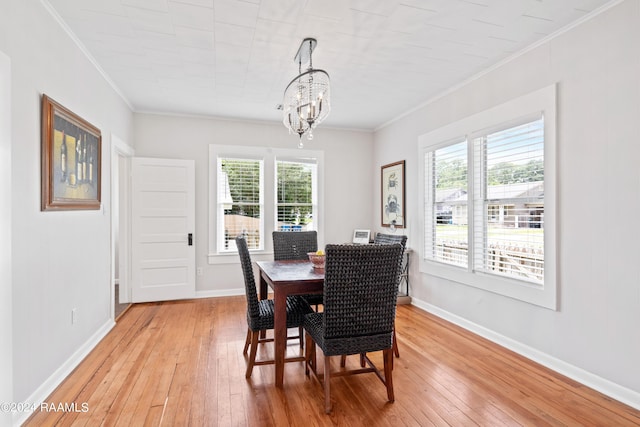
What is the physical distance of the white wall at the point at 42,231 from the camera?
1970 mm

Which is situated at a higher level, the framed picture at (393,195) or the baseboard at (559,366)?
the framed picture at (393,195)

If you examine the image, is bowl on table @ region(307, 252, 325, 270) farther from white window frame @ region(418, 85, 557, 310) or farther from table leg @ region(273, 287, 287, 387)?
white window frame @ region(418, 85, 557, 310)

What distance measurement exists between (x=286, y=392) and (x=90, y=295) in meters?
2.09

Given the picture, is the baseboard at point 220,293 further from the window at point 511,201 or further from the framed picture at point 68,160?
the window at point 511,201

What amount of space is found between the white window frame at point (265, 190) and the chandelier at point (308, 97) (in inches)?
83.5

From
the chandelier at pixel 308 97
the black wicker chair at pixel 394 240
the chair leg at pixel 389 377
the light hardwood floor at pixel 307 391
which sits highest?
the chandelier at pixel 308 97

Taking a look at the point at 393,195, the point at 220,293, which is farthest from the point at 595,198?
the point at 220,293

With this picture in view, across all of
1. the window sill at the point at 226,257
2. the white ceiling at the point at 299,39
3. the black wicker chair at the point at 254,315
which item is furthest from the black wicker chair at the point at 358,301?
the window sill at the point at 226,257

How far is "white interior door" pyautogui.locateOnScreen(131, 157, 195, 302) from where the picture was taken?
4484mm

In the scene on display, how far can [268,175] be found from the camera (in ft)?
17.2

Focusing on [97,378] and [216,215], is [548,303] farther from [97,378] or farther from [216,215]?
[216,215]

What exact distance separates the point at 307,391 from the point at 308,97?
223 centimetres

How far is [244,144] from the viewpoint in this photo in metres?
5.15

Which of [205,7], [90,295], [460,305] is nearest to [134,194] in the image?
[90,295]
